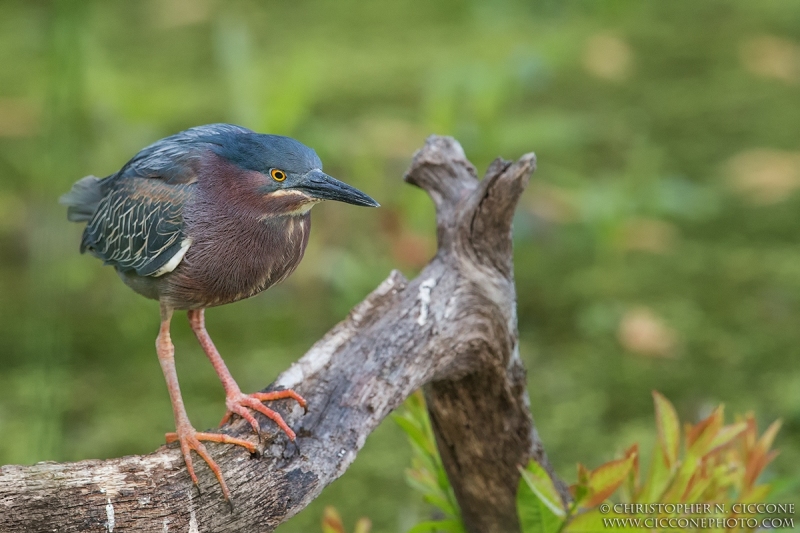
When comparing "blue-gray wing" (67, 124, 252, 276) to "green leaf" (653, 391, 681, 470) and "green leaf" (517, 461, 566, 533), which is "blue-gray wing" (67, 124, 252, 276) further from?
"green leaf" (653, 391, 681, 470)

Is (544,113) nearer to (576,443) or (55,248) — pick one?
(576,443)

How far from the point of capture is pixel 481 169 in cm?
420

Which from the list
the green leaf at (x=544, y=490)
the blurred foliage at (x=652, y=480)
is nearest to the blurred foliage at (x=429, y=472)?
the blurred foliage at (x=652, y=480)

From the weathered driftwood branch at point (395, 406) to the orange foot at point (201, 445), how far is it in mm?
18

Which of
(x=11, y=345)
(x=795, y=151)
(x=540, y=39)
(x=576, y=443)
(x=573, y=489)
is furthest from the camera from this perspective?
(x=540, y=39)

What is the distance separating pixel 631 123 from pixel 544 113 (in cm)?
48

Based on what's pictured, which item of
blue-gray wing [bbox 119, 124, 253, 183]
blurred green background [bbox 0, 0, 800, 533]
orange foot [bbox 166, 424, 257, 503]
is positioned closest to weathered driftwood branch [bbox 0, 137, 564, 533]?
orange foot [bbox 166, 424, 257, 503]

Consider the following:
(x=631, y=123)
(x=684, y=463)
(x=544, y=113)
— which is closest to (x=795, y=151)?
(x=631, y=123)

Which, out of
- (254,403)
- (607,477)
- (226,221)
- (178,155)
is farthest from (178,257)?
(607,477)

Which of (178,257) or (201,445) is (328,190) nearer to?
(178,257)

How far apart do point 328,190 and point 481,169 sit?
2.23 metres

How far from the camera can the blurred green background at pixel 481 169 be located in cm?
340

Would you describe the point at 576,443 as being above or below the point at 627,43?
below

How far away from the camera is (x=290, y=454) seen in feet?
6.58
